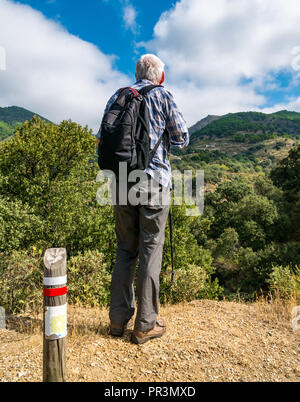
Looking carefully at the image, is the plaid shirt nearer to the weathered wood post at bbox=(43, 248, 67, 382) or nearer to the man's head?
the man's head

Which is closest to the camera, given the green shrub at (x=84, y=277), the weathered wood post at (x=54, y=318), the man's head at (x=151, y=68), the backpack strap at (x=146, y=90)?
the weathered wood post at (x=54, y=318)

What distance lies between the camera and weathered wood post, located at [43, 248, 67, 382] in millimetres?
1795

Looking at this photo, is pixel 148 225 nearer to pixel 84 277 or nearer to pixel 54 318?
pixel 54 318

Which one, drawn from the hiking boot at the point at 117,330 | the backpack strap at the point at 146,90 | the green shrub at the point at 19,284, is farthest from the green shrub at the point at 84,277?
the backpack strap at the point at 146,90

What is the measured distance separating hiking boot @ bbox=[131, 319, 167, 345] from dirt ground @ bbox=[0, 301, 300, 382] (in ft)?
0.16

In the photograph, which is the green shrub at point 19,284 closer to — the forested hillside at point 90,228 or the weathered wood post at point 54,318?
the forested hillside at point 90,228

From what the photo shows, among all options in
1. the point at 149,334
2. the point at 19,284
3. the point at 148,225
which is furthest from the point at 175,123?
the point at 19,284

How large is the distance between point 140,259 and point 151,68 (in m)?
1.75

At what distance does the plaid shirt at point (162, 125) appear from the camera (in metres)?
2.51

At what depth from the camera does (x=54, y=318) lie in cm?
181

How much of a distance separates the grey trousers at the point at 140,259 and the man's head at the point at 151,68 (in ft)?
3.45

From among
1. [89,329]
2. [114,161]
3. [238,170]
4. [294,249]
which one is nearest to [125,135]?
[114,161]

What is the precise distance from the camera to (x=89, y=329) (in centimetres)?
298
